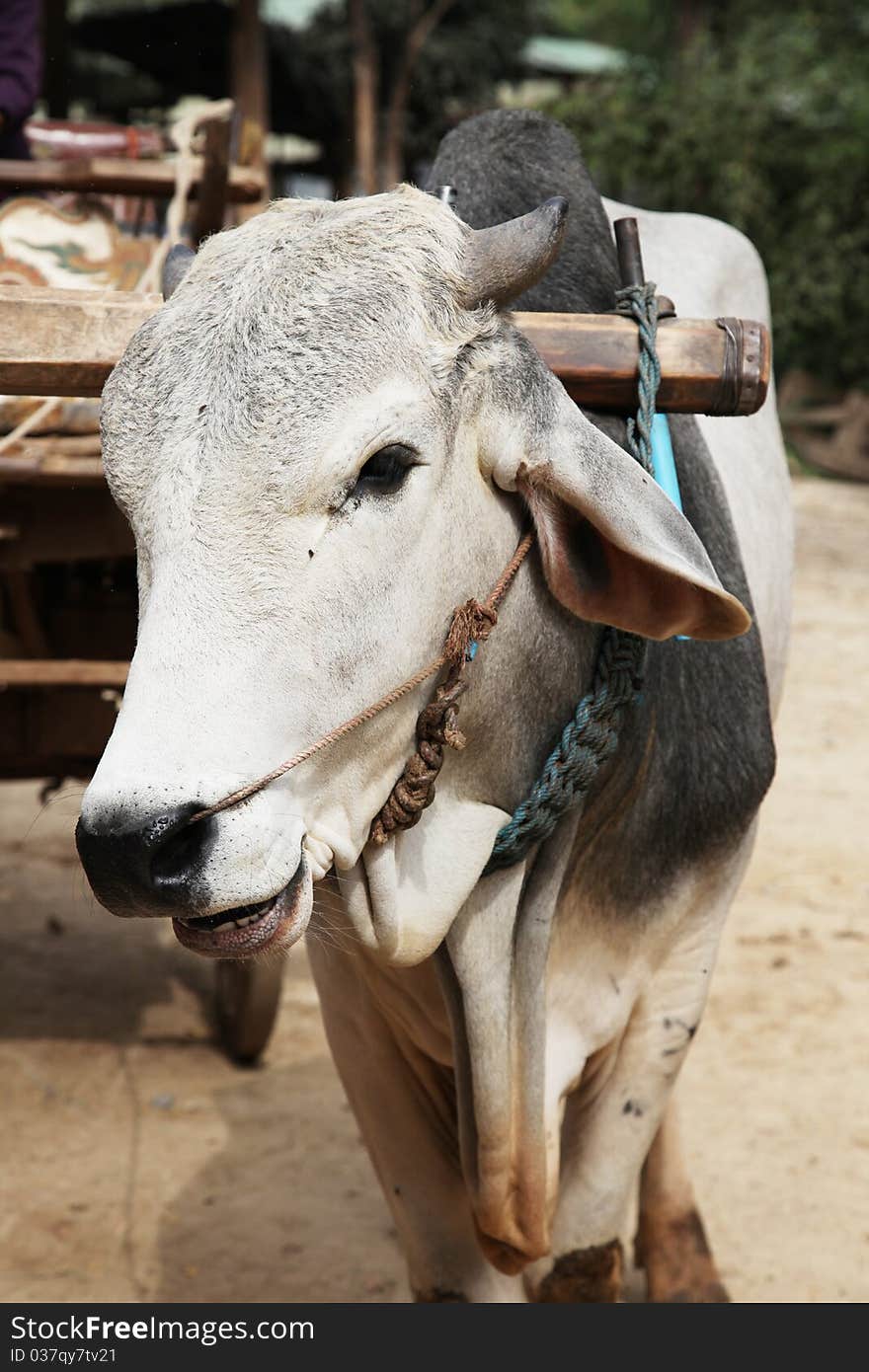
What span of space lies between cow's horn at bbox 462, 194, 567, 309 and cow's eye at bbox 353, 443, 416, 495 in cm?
23

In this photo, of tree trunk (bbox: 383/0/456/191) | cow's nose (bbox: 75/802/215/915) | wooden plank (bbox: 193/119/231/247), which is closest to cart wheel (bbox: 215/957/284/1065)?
wooden plank (bbox: 193/119/231/247)

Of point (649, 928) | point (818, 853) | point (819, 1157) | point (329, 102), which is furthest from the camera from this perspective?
point (329, 102)

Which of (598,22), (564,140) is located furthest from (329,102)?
(564,140)

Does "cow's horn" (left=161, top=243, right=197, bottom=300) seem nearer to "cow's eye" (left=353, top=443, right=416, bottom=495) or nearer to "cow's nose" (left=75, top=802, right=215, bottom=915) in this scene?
"cow's eye" (left=353, top=443, right=416, bottom=495)

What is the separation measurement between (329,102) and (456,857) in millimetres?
13814

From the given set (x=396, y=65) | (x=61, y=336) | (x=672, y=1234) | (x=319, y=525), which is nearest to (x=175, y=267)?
(x=61, y=336)

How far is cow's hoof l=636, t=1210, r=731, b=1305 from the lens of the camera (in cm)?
294

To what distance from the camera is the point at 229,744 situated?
4.94ft

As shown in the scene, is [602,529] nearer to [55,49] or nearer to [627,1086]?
[627,1086]

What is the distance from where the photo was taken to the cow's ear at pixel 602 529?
5.80 ft

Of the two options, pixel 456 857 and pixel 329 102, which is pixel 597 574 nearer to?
pixel 456 857

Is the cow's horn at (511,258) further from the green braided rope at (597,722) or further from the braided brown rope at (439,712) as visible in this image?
the braided brown rope at (439,712)

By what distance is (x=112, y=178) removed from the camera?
338cm

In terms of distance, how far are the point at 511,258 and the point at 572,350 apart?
8.4 inches
